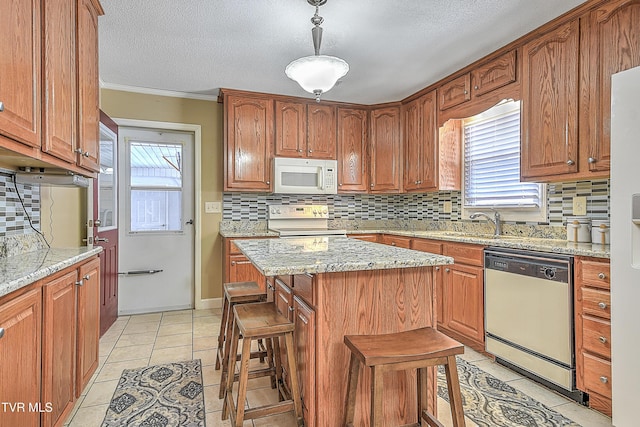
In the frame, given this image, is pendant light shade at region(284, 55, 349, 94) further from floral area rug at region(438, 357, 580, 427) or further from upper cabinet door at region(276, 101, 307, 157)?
floral area rug at region(438, 357, 580, 427)

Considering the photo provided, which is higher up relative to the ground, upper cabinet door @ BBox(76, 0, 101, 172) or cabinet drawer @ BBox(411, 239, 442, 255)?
upper cabinet door @ BBox(76, 0, 101, 172)

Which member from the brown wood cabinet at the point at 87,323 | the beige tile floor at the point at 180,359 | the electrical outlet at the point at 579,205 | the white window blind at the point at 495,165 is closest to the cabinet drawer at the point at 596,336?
the beige tile floor at the point at 180,359

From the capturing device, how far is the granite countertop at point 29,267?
3.78ft

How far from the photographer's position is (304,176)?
397 centimetres

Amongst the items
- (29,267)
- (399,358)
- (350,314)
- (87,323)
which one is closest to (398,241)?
(350,314)

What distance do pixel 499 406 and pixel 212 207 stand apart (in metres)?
3.18

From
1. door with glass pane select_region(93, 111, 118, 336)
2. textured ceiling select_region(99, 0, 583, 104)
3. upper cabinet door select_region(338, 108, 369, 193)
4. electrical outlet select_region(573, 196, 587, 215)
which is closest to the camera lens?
textured ceiling select_region(99, 0, 583, 104)

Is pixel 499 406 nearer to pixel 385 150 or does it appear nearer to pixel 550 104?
pixel 550 104

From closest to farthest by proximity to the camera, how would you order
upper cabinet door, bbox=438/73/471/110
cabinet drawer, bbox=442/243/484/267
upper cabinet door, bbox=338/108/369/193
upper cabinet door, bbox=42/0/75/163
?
upper cabinet door, bbox=42/0/75/163 → cabinet drawer, bbox=442/243/484/267 → upper cabinet door, bbox=438/73/471/110 → upper cabinet door, bbox=338/108/369/193

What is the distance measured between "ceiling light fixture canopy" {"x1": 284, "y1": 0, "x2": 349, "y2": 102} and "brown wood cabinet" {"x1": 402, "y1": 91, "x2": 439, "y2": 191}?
188cm

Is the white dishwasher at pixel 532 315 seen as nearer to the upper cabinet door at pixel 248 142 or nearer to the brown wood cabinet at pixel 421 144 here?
the brown wood cabinet at pixel 421 144

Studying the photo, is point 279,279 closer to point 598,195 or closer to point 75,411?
point 75,411

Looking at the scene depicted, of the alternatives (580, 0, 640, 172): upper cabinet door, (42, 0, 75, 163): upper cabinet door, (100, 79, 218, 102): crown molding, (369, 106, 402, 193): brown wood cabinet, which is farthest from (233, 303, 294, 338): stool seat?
(100, 79, 218, 102): crown molding

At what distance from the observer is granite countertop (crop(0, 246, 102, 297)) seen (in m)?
1.15
